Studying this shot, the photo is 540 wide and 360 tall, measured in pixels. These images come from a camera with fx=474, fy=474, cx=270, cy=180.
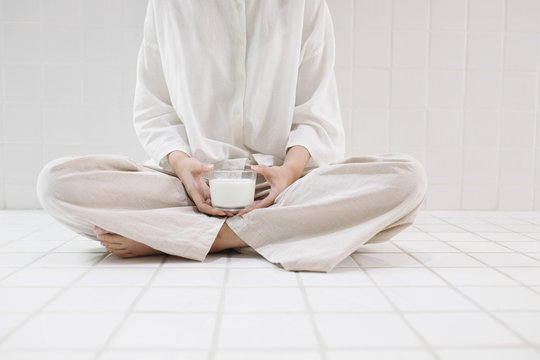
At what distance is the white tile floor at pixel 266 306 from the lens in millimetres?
675

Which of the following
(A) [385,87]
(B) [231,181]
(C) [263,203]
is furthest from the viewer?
(A) [385,87]

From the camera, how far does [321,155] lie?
1.38 meters

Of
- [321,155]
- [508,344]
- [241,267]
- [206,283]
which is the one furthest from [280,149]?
[508,344]

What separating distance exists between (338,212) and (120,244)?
21.2 inches

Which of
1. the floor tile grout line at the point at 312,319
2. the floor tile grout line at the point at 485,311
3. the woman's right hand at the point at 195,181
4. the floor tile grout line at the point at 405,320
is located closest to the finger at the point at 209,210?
the woman's right hand at the point at 195,181

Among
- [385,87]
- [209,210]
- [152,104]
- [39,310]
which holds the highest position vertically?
[385,87]

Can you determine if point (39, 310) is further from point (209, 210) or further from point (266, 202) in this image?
point (266, 202)

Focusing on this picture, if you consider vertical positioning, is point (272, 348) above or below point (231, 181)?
below

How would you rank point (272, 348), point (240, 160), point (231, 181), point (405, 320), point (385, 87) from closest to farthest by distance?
point (272, 348), point (405, 320), point (231, 181), point (240, 160), point (385, 87)

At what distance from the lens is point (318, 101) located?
1.42 metres

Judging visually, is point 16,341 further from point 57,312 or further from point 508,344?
point 508,344

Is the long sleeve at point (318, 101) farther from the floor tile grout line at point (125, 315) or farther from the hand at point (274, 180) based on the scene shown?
the floor tile grout line at point (125, 315)

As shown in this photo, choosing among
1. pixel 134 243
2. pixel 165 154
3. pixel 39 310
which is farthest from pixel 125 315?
pixel 165 154

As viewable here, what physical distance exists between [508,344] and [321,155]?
781 millimetres
